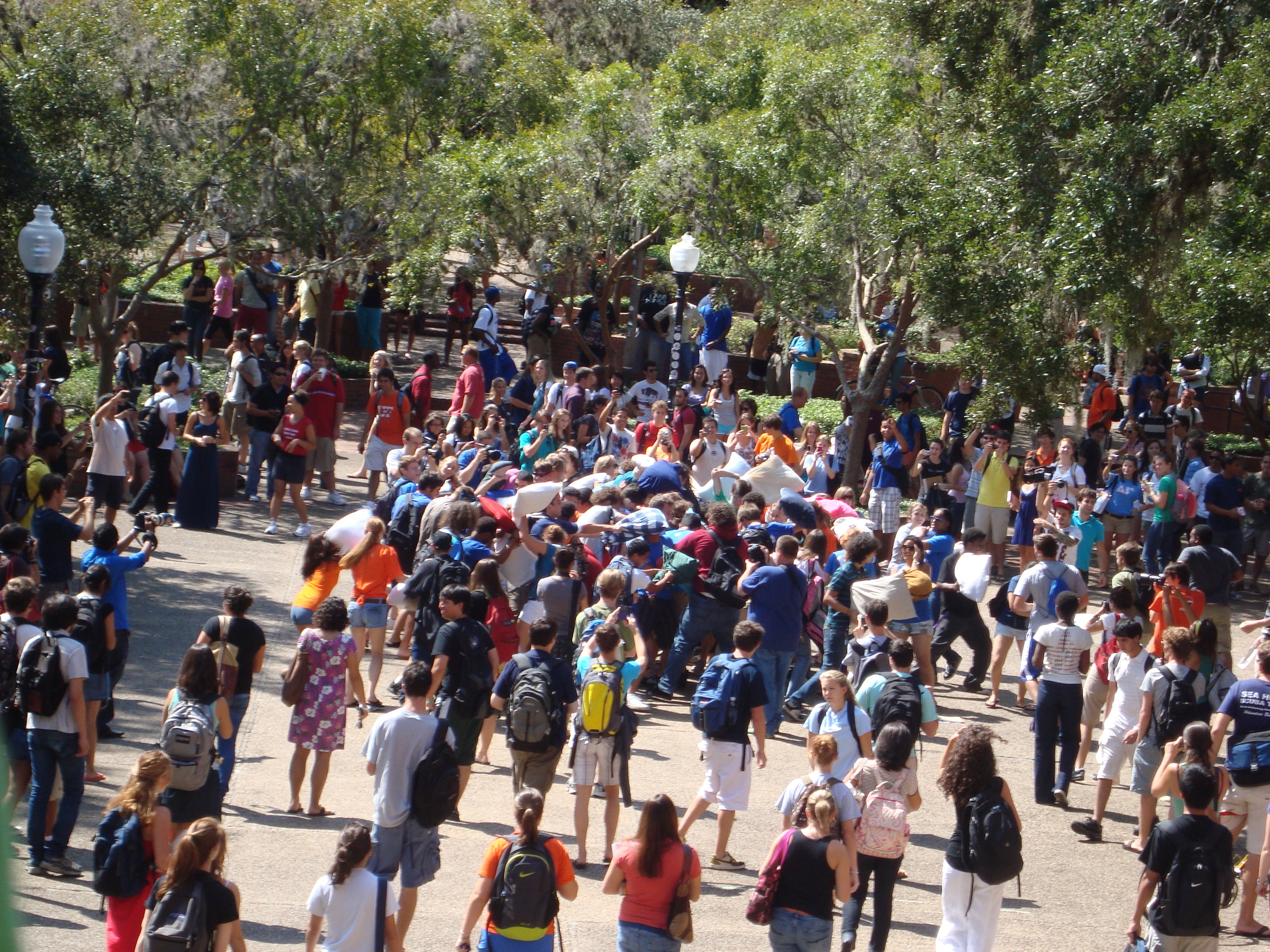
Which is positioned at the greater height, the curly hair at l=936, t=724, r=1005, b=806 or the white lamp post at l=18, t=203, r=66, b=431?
the white lamp post at l=18, t=203, r=66, b=431

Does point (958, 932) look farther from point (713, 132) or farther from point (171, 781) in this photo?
point (713, 132)

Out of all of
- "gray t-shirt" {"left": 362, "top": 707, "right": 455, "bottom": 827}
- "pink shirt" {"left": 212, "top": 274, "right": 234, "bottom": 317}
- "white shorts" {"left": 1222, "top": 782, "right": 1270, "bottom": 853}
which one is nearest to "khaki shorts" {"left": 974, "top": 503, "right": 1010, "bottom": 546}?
"white shorts" {"left": 1222, "top": 782, "right": 1270, "bottom": 853}

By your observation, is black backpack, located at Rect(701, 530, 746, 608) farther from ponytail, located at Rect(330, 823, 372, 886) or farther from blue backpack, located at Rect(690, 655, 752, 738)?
ponytail, located at Rect(330, 823, 372, 886)

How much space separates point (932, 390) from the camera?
25.3 metres

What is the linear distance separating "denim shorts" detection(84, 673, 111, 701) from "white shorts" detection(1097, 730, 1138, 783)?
21.6 ft

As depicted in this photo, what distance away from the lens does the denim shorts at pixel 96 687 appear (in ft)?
25.9

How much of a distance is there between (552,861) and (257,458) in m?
11.5

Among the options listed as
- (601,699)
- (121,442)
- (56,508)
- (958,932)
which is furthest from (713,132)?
(958,932)

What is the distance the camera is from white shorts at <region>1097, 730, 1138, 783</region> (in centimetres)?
921

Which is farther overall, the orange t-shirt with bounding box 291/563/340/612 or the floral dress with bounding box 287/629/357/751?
the orange t-shirt with bounding box 291/563/340/612

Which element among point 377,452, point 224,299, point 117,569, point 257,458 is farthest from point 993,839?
point 224,299

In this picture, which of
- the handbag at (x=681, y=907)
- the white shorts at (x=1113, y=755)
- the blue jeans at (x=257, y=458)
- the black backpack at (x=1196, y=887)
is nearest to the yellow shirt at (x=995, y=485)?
the white shorts at (x=1113, y=755)

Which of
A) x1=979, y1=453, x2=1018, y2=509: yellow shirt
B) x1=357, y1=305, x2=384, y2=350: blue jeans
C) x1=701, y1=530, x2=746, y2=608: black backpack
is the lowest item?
x1=701, y1=530, x2=746, y2=608: black backpack

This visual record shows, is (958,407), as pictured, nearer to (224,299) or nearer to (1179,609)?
(1179,609)
